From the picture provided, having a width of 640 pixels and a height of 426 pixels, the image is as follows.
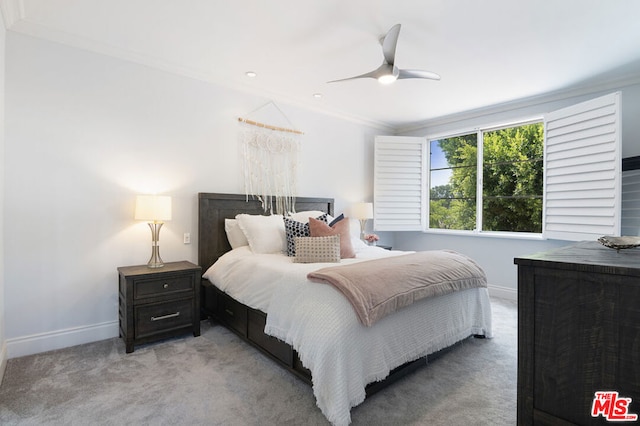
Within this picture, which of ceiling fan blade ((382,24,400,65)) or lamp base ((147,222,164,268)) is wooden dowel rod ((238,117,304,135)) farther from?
ceiling fan blade ((382,24,400,65))

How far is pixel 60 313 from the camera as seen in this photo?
272 centimetres

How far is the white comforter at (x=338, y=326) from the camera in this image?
1.74 metres

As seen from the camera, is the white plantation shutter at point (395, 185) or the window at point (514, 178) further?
the white plantation shutter at point (395, 185)

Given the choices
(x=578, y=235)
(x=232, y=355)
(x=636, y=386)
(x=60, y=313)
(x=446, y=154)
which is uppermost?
(x=446, y=154)

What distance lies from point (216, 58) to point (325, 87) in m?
1.31

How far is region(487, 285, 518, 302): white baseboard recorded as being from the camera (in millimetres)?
4270

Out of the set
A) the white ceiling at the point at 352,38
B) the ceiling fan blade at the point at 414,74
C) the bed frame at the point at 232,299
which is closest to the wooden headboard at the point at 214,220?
the bed frame at the point at 232,299

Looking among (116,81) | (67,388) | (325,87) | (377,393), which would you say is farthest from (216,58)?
(377,393)

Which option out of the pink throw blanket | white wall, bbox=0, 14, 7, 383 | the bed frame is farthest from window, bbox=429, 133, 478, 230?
white wall, bbox=0, 14, 7, 383

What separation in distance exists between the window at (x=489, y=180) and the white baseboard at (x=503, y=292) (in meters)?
0.84

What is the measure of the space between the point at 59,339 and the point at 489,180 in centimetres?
539

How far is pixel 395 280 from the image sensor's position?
213cm

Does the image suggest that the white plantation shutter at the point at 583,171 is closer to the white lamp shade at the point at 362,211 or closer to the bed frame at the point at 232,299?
the white lamp shade at the point at 362,211

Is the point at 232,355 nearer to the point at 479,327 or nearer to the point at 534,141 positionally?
the point at 479,327
